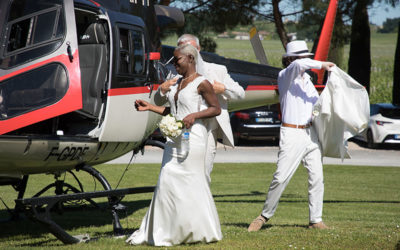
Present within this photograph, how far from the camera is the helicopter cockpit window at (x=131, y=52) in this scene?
24.2ft

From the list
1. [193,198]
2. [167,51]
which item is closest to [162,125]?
[193,198]

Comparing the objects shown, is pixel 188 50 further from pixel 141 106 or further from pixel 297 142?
pixel 297 142

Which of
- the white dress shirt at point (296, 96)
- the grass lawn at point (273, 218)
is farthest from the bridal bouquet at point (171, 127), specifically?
the white dress shirt at point (296, 96)

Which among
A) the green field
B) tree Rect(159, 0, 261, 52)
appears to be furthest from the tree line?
the green field

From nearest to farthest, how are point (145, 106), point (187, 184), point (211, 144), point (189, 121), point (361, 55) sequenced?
point (189, 121) → point (187, 184) → point (145, 106) → point (211, 144) → point (361, 55)

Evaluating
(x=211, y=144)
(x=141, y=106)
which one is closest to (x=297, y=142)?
(x=211, y=144)

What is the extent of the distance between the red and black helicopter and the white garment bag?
2.05 m

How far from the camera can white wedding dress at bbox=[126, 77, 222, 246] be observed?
6.12 metres

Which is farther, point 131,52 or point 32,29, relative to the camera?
point 131,52

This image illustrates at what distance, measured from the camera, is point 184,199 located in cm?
615

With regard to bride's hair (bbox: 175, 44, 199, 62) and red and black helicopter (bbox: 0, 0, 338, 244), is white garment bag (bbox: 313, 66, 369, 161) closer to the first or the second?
bride's hair (bbox: 175, 44, 199, 62)

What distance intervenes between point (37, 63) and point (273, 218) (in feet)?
12.9

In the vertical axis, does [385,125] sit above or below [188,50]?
below

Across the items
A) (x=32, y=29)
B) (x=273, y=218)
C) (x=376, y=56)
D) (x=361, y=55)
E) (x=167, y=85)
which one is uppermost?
(x=32, y=29)
